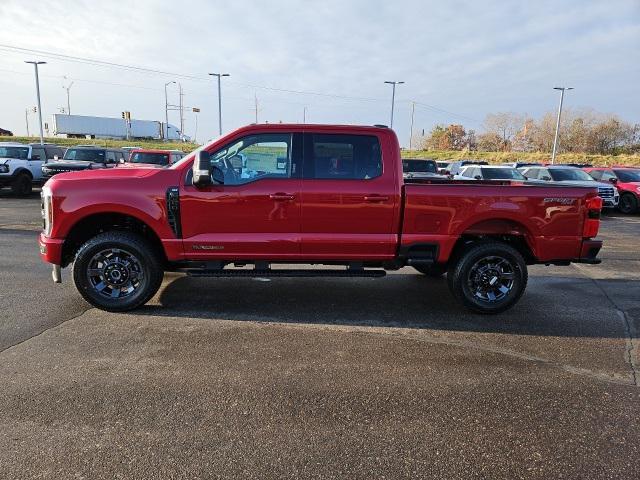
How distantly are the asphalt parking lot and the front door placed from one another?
0.75m

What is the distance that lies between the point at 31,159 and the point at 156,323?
1627cm

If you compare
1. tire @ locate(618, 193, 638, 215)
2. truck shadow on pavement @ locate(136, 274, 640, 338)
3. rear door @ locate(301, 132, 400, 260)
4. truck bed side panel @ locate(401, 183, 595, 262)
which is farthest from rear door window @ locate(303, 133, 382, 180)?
tire @ locate(618, 193, 638, 215)

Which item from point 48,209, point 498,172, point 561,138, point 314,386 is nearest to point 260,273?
point 314,386

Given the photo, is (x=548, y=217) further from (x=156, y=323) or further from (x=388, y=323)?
(x=156, y=323)

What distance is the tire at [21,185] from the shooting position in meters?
17.2

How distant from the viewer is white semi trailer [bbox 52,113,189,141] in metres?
84.0

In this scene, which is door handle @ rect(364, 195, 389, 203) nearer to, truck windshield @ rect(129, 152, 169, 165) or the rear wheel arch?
the rear wheel arch

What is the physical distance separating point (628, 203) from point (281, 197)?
17123 mm

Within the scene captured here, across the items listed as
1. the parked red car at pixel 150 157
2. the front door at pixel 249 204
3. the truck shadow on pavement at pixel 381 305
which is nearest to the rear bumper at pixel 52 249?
the truck shadow on pavement at pixel 381 305

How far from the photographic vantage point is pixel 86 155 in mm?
18859

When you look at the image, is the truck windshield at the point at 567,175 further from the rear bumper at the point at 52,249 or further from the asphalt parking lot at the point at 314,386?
the rear bumper at the point at 52,249

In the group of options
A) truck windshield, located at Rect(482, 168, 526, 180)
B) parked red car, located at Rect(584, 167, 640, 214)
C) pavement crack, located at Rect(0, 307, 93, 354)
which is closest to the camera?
pavement crack, located at Rect(0, 307, 93, 354)

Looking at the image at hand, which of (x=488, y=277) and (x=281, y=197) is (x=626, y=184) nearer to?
(x=488, y=277)

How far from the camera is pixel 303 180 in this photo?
5098 mm
